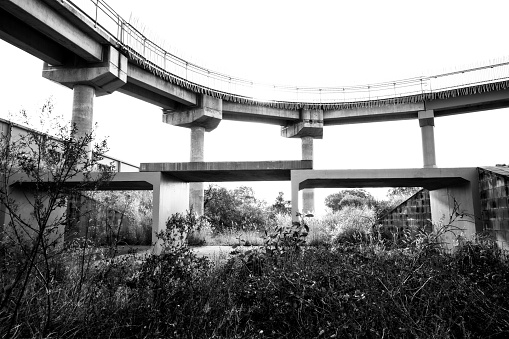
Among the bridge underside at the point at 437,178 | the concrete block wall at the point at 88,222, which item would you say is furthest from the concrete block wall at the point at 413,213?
the concrete block wall at the point at 88,222

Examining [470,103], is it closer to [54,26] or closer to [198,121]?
[198,121]

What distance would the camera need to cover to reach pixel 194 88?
19.4 metres

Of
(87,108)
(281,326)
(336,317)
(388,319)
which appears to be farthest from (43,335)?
(87,108)

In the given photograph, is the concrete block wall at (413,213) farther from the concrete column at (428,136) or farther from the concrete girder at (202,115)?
the concrete girder at (202,115)

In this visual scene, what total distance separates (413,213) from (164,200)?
1037 cm

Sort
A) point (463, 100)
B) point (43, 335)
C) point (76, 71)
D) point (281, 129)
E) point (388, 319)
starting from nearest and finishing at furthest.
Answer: point (43, 335)
point (388, 319)
point (76, 71)
point (463, 100)
point (281, 129)

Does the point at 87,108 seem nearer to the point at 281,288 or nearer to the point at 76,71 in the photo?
the point at 76,71

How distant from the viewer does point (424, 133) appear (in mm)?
21609

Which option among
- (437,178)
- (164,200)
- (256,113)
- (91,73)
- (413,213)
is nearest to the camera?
(437,178)

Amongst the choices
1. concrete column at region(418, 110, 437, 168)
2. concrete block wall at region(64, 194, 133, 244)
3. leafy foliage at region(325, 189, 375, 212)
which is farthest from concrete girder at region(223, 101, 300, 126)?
leafy foliage at region(325, 189, 375, 212)

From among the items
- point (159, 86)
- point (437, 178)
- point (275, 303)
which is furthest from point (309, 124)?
point (275, 303)

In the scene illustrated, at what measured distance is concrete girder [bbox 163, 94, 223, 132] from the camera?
1990 centimetres

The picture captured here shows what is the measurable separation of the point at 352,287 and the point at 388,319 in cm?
86

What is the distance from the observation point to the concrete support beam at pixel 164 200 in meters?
11.3
